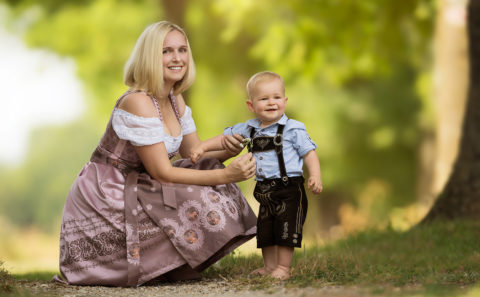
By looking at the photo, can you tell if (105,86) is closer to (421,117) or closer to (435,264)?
(421,117)

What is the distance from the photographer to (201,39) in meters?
13.9

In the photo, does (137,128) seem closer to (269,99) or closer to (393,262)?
(269,99)

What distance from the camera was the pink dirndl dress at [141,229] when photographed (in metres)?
4.11

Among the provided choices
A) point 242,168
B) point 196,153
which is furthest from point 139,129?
point 242,168

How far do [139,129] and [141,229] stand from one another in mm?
620

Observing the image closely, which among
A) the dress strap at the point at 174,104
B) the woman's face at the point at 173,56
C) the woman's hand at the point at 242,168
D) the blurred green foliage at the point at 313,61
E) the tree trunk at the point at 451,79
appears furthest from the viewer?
the blurred green foliage at the point at 313,61

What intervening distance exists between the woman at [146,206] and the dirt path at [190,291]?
10 centimetres

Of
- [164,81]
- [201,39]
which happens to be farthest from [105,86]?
[164,81]

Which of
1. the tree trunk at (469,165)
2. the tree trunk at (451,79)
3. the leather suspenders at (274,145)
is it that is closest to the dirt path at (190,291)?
the leather suspenders at (274,145)

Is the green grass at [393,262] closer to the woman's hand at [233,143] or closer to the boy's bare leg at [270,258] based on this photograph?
the boy's bare leg at [270,258]

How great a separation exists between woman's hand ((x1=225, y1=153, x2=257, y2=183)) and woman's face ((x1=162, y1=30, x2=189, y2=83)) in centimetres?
80

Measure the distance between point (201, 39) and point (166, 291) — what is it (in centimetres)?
1047

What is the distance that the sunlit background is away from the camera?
9789 mm

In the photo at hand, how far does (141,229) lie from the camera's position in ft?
13.6
